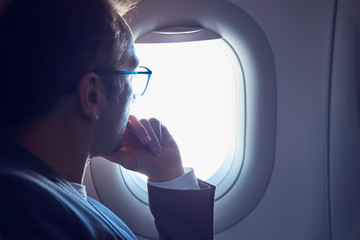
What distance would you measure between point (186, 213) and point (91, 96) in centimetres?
60

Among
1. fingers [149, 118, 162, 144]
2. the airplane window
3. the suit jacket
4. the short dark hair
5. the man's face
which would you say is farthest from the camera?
the airplane window

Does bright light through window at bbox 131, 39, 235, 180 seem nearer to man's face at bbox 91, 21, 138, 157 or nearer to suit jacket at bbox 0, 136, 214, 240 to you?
man's face at bbox 91, 21, 138, 157

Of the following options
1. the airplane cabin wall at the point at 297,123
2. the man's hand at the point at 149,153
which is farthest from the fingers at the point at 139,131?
the airplane cabin wall at the point at 297,123

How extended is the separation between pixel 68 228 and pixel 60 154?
25cm

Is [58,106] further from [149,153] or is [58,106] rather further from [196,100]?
[196,100]

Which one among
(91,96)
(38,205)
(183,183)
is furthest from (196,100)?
(38,205)

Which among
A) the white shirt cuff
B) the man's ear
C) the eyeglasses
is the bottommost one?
the white shirt cuff

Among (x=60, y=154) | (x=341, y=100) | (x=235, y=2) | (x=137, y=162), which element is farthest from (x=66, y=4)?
(x=341, y=100)

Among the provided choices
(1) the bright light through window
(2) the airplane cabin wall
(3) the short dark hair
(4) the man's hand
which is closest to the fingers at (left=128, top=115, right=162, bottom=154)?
(4) the man's hand

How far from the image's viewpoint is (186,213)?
44.9 inches

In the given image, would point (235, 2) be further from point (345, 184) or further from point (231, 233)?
point (231, 233)

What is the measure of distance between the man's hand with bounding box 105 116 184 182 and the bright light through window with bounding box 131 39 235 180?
0.94 feet

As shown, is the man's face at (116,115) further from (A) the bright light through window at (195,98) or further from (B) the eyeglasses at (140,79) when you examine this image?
(A) the bright light through window at (195,98)

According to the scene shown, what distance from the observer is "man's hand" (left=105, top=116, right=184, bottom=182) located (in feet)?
3.83
